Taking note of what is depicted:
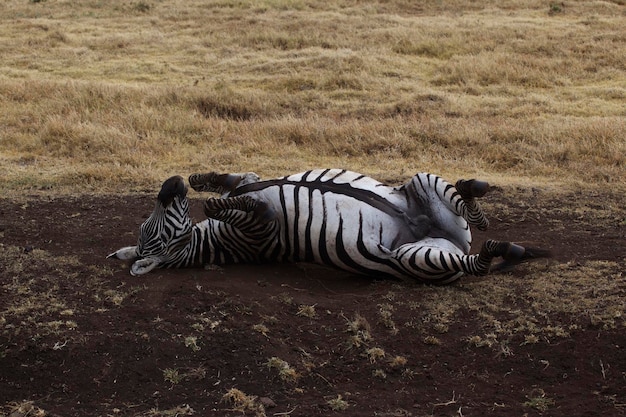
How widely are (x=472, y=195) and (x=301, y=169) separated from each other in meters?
3.75

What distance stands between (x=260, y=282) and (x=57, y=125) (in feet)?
18.7

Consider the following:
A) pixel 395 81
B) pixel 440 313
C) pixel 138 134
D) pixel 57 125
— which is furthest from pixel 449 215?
pixel 395 81

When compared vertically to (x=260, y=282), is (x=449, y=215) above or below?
above

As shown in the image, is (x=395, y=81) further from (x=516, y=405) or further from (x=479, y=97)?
(x=516, y=405)

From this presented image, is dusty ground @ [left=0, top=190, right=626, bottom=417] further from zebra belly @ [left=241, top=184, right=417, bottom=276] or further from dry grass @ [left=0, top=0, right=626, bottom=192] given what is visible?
dry grass @ [left=0, top=0, right=626, bottom=192]

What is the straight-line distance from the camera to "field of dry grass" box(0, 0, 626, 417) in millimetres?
4586

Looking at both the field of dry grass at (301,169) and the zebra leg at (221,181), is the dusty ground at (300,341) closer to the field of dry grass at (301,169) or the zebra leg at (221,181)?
the field of dry grass at (301,169)

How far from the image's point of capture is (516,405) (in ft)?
14.1

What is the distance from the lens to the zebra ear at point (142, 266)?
19.2ft

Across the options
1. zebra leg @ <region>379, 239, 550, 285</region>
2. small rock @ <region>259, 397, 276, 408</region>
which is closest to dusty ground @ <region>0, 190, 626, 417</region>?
small rock @ <region>259, 397, 276, 408</region>

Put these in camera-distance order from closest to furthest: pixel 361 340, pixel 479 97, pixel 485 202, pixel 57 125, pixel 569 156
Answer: pixel 361 340 → pixel 485 202 → pixel 569 156 → pixel 57 125 → pixel 479 97

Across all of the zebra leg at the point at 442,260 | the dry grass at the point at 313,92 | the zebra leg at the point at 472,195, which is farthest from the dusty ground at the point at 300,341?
the dry grass at the point at 313,92

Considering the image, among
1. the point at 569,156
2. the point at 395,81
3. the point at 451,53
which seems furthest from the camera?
the point at 451,53

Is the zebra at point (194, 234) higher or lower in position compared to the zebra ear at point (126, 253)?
higher
